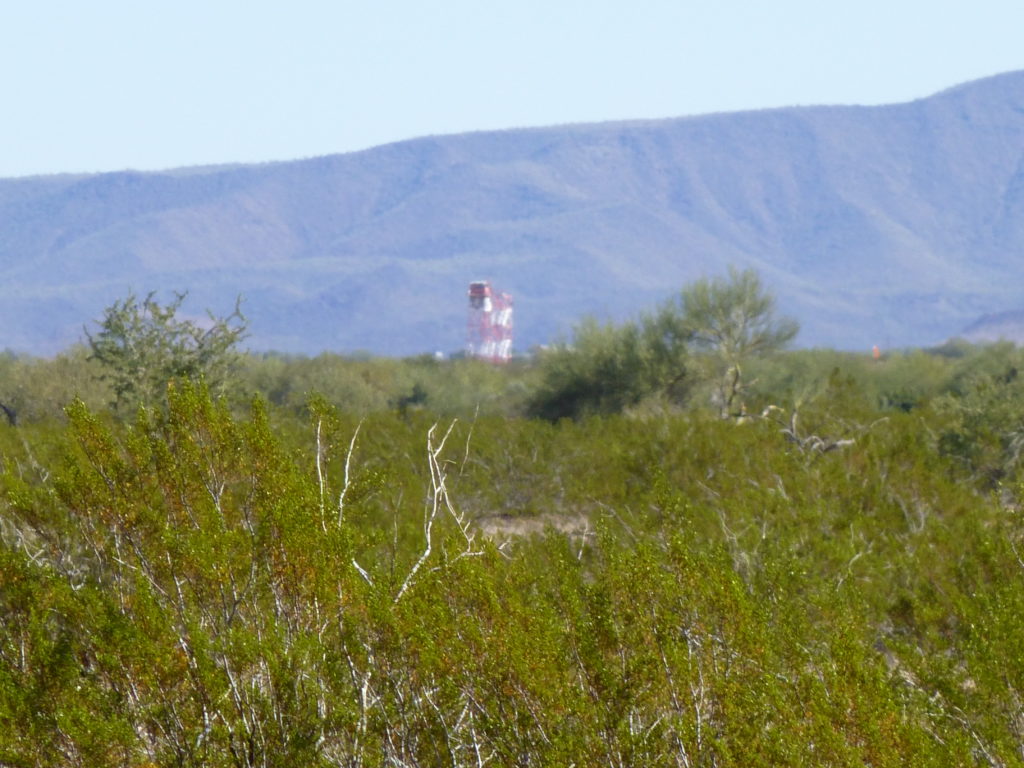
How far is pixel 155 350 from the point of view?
21641 mm

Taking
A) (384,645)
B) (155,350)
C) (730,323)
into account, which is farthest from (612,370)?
(384,645)

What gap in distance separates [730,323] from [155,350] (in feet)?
58.1

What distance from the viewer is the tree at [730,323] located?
36.3m

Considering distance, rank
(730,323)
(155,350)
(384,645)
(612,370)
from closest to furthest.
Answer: (384,645) → (155,350) → (612,370) → (730,323)

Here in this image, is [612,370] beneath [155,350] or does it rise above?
beneath

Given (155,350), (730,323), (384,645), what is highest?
(384,645)

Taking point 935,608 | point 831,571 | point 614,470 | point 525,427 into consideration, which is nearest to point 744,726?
point 935,608

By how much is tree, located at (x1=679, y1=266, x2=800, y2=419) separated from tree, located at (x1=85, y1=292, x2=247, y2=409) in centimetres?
1604

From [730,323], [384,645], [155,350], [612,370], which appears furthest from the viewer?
[730,323]

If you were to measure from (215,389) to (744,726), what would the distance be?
1535 cm

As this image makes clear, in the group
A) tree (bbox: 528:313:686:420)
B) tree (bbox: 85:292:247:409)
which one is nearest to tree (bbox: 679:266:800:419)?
tree (bbox: 528:313:686:420)

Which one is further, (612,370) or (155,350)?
(612,370)

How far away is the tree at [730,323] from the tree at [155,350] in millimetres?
16043

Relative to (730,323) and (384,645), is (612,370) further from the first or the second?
(384,645)
